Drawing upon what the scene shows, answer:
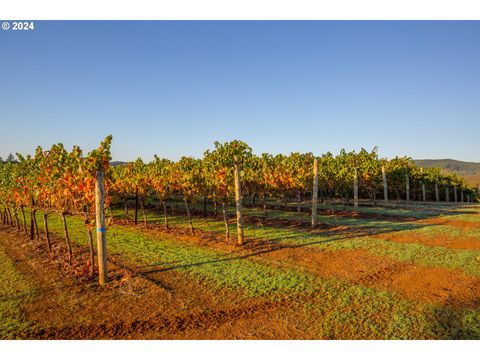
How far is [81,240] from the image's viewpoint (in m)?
16.0

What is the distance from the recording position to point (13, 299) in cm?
828

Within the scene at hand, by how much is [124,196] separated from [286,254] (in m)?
16.4

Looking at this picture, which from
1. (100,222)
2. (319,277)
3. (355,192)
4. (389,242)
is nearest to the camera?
(100,222)

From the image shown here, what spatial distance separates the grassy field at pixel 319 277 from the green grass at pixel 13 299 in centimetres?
4

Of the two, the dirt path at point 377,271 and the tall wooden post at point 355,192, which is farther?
the tall wooden post at point 355,192

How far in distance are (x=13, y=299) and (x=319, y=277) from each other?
866 centimetres

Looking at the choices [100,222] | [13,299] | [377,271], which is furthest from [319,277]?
[13,299]

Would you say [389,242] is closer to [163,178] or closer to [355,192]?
[163,178]

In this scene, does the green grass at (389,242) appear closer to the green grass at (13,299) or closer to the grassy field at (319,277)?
the grassy field at (319,277)

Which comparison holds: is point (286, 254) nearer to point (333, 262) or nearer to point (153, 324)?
point (333, 262)

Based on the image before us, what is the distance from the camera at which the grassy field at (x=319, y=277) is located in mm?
6656

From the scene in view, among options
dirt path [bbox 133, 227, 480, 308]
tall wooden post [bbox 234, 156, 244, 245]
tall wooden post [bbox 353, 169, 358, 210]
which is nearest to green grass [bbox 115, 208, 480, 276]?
dirt path [bbox 133, 227, 480, 308]

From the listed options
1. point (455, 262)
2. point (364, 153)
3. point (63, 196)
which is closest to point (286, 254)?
point (455, 262)

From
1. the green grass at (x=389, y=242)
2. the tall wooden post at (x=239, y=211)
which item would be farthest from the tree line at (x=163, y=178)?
the green grass at (x=389, y=242)
